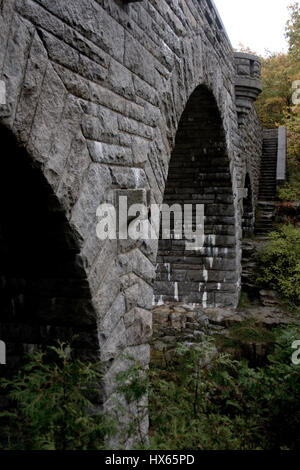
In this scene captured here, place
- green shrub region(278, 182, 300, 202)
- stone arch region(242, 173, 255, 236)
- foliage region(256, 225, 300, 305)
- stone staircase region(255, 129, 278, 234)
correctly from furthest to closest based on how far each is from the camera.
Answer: green shrub region(278, 182, 300, 202) → stone staircase region(255, 129, 278, 234) → stone arch region(242, 173, 255, 236) → foliage region(256, 225, 300, 305)

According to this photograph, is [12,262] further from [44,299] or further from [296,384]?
[296,384]

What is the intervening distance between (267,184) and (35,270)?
45.9 ft

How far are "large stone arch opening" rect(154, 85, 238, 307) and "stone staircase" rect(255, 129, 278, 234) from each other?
3.82 metres

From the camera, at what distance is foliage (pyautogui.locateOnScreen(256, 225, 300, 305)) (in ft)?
30.3

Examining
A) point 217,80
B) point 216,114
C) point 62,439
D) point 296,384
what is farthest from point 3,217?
point 216,114

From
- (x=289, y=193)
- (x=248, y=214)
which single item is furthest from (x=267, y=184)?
(x=248, y=214)

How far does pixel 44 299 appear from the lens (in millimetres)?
2922

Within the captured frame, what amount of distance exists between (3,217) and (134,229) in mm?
999

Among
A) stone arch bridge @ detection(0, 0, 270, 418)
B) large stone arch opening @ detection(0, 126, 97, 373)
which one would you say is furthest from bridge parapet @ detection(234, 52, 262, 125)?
large stone arch opening @ detection(0, 126, 97, 373)

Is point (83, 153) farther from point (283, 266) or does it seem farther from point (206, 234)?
point (283, 266)

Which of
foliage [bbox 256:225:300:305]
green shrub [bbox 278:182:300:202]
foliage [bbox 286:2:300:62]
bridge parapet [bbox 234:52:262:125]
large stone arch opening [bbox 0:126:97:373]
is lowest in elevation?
foliage [bbox 256:225:300:305]

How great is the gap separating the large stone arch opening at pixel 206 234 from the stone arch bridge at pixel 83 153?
3.77 meters

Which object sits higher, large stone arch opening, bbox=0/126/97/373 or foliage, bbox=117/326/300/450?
large stone arch opening, bbox=0/126/97/373

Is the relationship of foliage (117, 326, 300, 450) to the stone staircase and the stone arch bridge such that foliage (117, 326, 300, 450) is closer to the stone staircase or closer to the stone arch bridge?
the stone arch bridge
